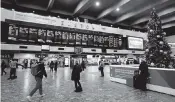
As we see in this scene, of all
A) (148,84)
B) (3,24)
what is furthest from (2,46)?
(148,84)

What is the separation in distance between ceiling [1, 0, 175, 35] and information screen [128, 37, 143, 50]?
11.0 ft

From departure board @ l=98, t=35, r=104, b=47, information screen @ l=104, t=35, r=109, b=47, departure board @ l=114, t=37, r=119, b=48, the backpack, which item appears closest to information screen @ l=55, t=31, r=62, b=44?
departure board @ l=98, t=35, r=104, b=47

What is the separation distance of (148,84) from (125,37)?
12.9 m

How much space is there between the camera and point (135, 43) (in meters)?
19.5

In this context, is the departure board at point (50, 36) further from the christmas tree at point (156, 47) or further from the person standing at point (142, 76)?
the person standing at point (142, 76)

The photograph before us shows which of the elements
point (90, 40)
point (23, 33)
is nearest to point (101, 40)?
point (90, 40)

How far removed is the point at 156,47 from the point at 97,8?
32.1ft

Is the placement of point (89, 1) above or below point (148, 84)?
above

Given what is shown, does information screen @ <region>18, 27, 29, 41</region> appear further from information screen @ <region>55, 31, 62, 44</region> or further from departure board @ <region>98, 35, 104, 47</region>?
departure board @ <region>98, 35, 104, 47</region>

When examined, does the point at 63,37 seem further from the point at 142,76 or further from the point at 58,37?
the point at 142,76

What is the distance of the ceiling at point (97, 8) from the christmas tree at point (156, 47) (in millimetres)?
Answer: 4382

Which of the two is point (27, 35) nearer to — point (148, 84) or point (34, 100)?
point (34, 100)

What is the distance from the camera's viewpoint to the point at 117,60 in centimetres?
3039

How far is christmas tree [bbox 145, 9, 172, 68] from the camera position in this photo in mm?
9562
